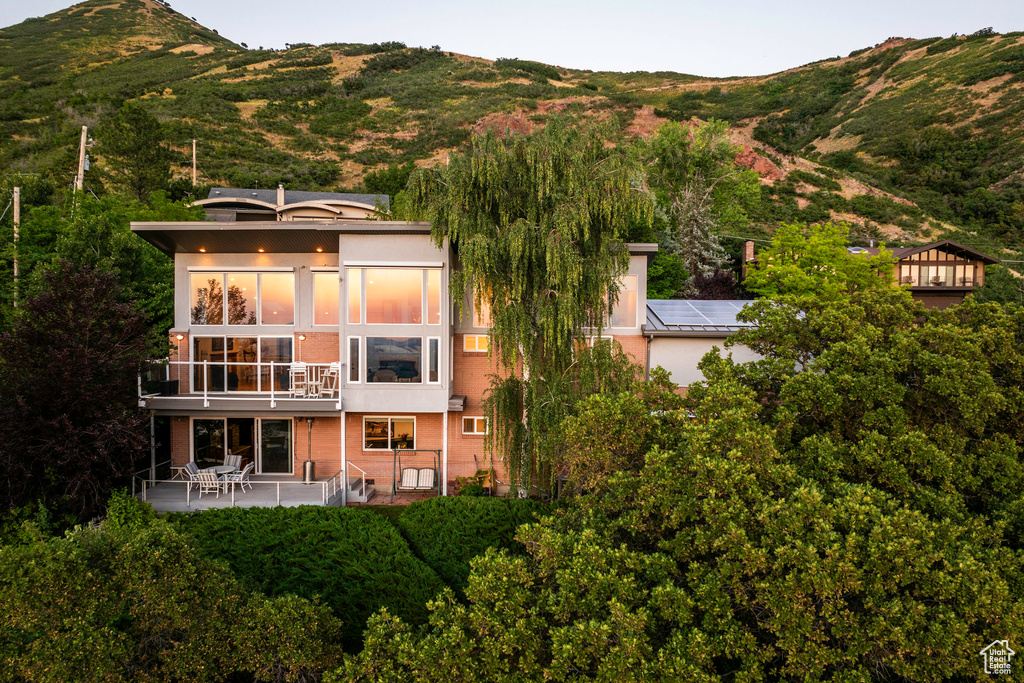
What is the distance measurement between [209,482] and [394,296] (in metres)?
6.62

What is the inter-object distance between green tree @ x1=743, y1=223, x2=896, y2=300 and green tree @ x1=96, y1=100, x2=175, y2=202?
1458 inches

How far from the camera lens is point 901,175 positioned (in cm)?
5872

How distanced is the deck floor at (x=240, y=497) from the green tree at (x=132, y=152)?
1067 inches

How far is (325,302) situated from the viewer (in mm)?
14414

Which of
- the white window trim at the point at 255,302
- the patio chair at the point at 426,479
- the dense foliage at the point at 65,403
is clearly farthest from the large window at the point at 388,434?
the dense foliage at the point at 65,403

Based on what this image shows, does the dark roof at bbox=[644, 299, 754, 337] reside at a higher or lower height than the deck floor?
higher

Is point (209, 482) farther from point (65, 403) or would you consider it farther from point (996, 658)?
point (996, 658)

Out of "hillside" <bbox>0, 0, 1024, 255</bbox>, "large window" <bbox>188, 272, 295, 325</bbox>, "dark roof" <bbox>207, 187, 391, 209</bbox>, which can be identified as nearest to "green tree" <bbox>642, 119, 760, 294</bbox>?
"hillside" <bbox>0, 0, 1024, 255</bbox>

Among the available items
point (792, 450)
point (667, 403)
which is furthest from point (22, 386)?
point (792, 450)

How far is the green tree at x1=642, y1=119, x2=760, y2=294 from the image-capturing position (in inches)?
1216

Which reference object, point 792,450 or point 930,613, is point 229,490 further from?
point 930,613

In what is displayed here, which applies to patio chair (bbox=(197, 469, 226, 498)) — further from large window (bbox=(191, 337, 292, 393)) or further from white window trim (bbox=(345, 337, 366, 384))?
white window trim (bbox=(345, 337, 366, 384))

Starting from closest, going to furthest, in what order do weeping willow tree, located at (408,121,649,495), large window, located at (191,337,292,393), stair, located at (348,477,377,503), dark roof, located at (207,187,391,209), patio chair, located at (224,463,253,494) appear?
weeping willow tree, located at (408,121,649,495)
patio chair, located at (224,463,253,494)
stair, located at (348,477,377,503)
large window, located at (191,337,292,393)
dark roof, located at (207,187,391,209)

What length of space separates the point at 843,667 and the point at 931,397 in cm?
405
